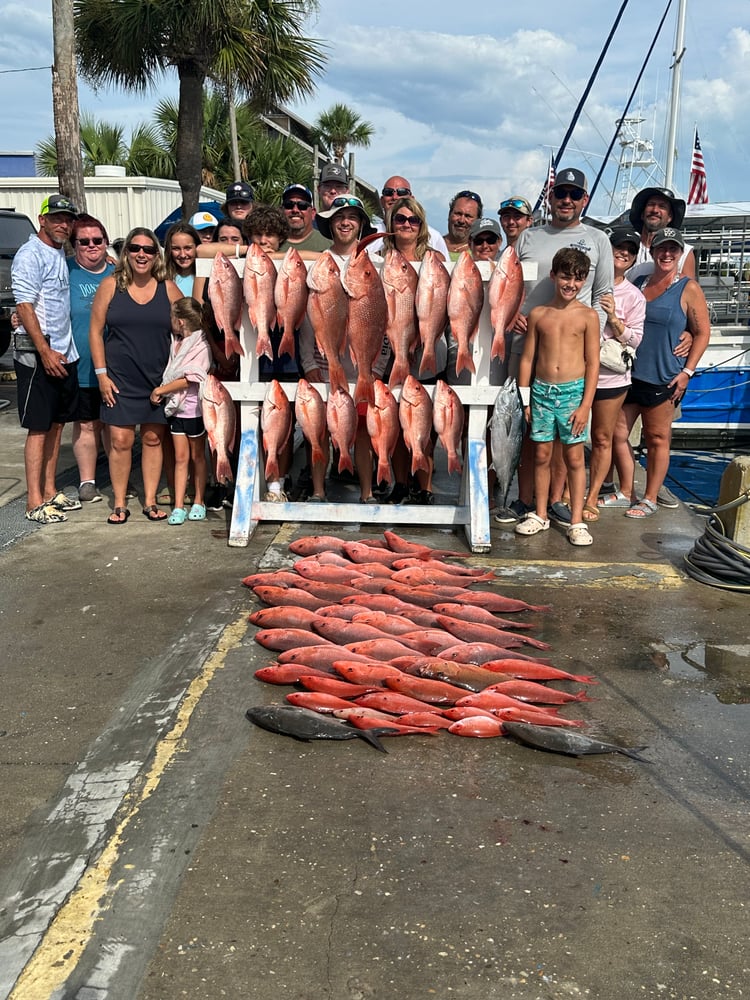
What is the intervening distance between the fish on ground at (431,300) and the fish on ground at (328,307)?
50 centimetres

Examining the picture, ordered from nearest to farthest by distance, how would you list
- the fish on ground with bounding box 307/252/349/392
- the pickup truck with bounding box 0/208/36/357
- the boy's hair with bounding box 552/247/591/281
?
the fish on ground with bounding box 307/252/349/392 < the boy's hair with bounding box 552/247/591/281 < the pickup truck with bounding box 0/208/36/357

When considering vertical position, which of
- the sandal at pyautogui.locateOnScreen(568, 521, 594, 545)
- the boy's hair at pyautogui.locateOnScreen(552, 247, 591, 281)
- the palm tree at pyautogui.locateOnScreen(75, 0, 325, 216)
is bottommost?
the sandal at pyautogui.locateOnScreen(568, 521, 594, 545)

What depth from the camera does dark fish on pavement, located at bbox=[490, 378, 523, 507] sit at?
20.3 ft

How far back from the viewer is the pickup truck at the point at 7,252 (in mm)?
12395

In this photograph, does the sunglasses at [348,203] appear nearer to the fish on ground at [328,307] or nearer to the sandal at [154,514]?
the fish on ground at [328,307]

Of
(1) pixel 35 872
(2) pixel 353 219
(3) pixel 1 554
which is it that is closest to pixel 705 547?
(2) pixel 353 219

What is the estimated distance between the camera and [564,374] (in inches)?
241

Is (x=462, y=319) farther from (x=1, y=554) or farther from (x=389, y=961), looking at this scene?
(x=389, y=961)

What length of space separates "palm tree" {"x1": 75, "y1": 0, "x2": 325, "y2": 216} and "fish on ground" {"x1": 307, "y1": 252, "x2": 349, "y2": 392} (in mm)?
12028

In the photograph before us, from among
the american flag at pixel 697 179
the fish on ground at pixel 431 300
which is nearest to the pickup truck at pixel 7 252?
the fish on ground at pixel 431 300

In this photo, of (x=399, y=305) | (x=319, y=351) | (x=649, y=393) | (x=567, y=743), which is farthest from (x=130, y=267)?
(x=567, y=743)

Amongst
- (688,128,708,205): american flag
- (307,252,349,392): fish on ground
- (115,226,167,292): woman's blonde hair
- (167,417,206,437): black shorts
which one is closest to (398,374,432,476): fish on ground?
(307,252,349,392): fish on ground

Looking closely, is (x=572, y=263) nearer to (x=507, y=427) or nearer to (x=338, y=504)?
(x=507, y=427)

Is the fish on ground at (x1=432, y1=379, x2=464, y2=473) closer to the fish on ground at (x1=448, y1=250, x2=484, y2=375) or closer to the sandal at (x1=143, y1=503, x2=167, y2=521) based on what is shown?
the fish on ground at (x1=448, y1=250, x2=484, y2=375)
